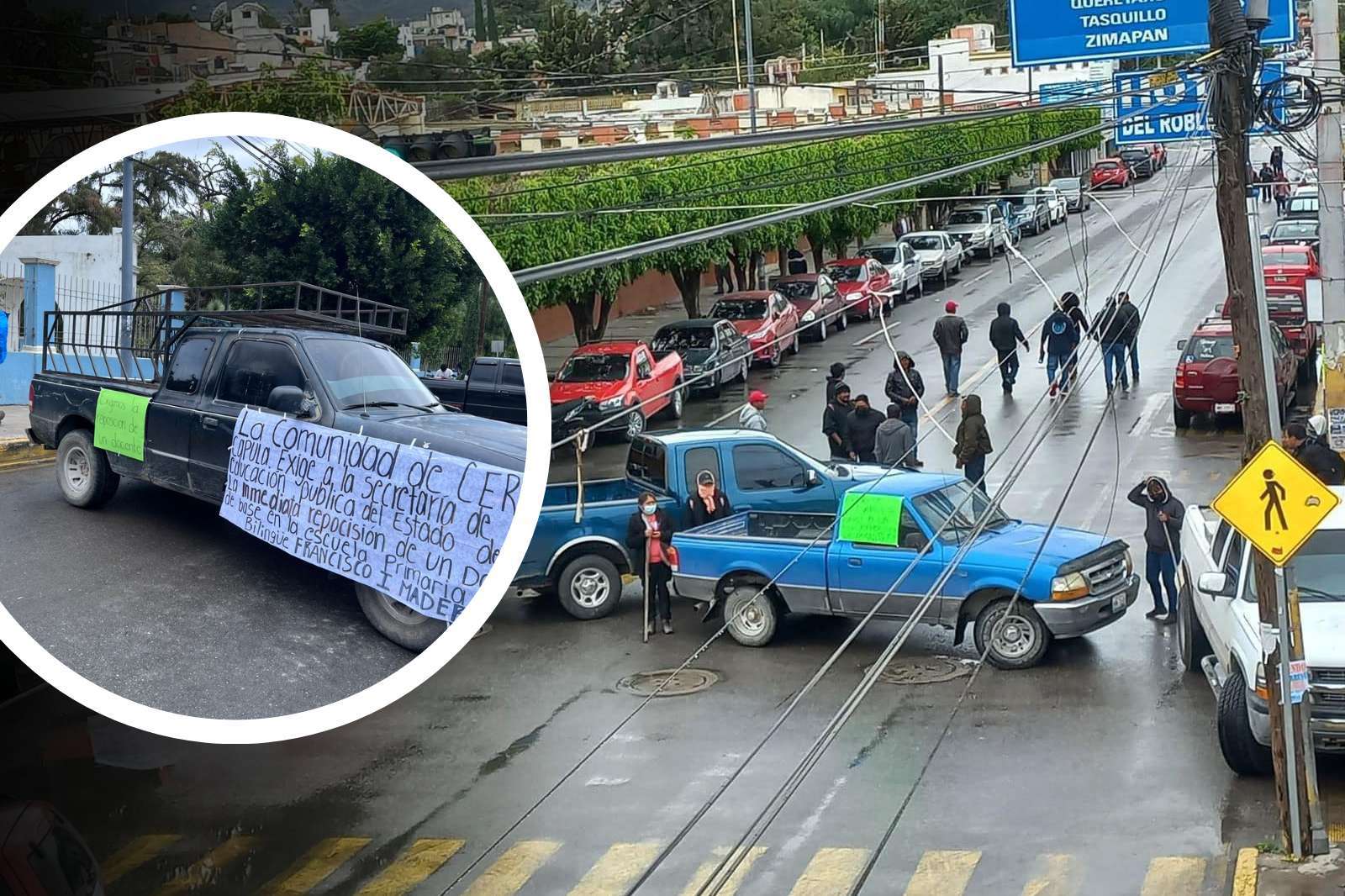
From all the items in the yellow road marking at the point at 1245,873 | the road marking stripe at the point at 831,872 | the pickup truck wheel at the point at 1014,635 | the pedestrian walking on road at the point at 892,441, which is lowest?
the yellow road marking at the point at 1245,873

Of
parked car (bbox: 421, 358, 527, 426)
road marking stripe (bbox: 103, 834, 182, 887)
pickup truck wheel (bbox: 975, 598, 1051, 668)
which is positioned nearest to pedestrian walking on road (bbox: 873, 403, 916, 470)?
pickup truck wheel (bbox: 975, 598, 1051, 668)

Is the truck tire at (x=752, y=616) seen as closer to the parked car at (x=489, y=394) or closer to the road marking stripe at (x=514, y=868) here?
the road marking stripe at (x=514, y=868)

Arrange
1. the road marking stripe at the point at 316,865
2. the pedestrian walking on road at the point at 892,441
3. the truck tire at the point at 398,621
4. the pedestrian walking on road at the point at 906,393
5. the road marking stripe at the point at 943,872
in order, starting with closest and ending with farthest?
the truck tire at the point at 398,621
the road marking stripe at the point at 943,872
the road marking stripe at the point at 316,865
the pedestrian walking on road at the point at 892,441
the pedestrian walking on road at the point at 906,393

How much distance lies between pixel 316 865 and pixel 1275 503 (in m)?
6.69

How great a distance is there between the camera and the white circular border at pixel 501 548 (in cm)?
526

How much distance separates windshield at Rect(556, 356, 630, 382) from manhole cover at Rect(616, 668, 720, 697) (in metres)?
10.9

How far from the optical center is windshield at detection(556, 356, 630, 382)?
81.2 ft

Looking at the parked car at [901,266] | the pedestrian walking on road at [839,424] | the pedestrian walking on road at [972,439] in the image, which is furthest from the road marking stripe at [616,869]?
the parked car at [901,266]

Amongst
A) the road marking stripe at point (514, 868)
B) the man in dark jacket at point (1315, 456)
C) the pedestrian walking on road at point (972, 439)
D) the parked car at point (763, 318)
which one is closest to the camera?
the road marking stripe at point (514, 868)

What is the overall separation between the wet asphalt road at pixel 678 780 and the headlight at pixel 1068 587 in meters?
0.64

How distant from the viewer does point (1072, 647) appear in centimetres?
1427

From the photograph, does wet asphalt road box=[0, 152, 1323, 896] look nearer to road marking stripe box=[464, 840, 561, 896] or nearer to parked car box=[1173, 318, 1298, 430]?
road marking stripe box=[464, 840, 561, 896]

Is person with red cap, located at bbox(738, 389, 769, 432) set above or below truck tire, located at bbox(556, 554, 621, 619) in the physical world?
above

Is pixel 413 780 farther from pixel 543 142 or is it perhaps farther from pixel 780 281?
pixel 780 281
